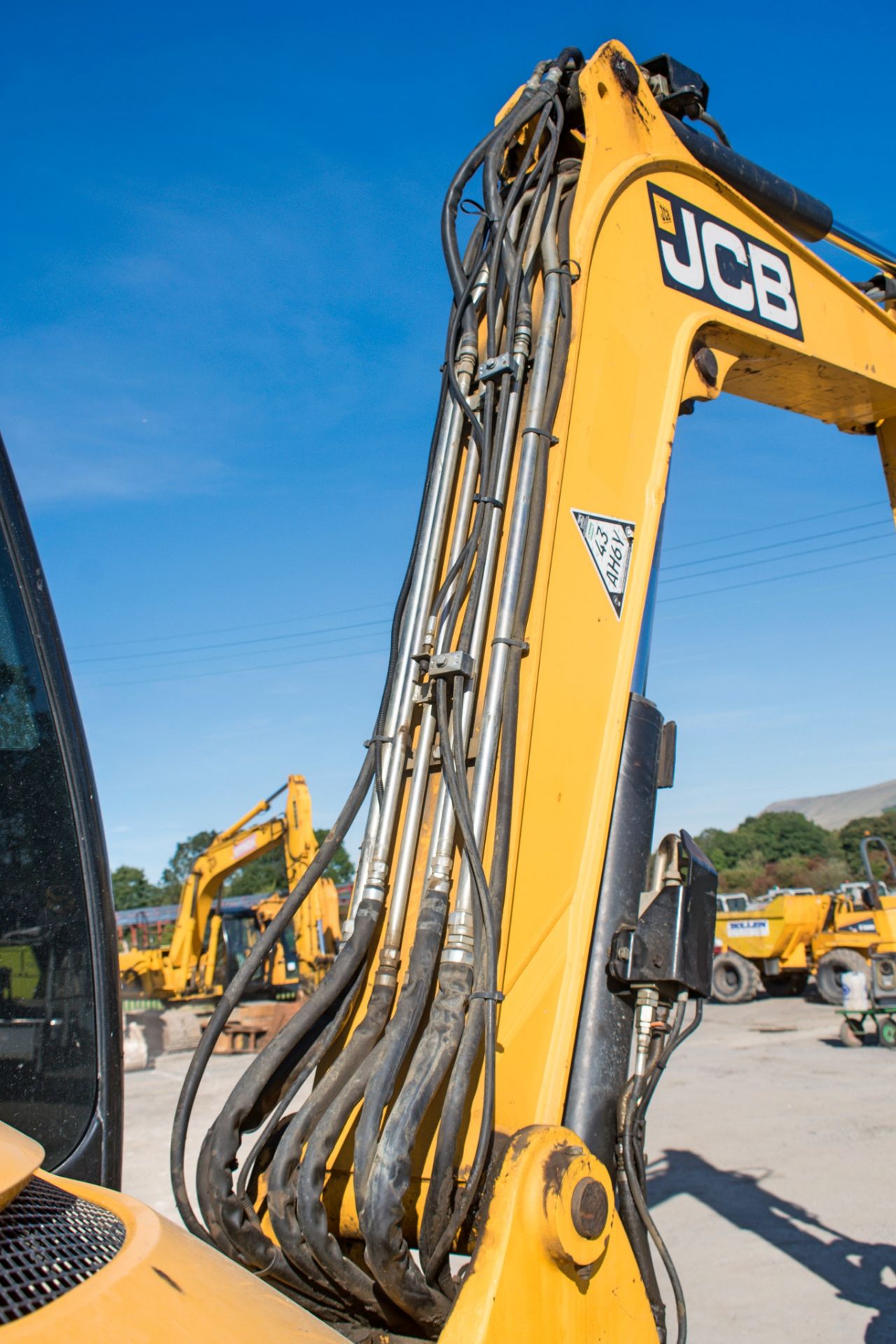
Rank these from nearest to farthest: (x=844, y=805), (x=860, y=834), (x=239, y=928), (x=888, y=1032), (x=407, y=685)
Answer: (x=407, y=685), (x=888, y=1032), (x=239, y=928), (x=860, y=834), (x=844, y=805)

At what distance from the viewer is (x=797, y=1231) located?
5223 mm

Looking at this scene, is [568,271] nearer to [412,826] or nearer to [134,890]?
[412,826]

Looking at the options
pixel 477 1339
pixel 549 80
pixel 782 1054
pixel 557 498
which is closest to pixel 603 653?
pixel 557 498

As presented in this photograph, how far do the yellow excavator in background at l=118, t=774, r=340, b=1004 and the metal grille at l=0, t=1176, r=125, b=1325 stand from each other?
12089 millimetres

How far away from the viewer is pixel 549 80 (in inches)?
97.1

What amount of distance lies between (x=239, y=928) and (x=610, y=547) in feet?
57.5

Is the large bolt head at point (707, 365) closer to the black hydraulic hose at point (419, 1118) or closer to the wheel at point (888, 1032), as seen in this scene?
the black hydraulic hose at point (419, 1118)

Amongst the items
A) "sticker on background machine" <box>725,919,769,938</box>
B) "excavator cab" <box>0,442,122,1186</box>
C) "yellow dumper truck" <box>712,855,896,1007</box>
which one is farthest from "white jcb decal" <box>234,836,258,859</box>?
"excavator cab" <box>0,442,122,1186</box>

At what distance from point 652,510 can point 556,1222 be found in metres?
1.43

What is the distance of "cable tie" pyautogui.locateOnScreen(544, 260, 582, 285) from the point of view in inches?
89.0

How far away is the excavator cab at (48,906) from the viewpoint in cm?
169

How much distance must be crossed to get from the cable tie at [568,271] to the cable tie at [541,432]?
0.37 m

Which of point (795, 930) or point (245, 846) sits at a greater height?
point (245, 846)

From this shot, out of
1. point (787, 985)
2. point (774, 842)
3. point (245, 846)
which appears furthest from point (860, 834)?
point (245, 846)
